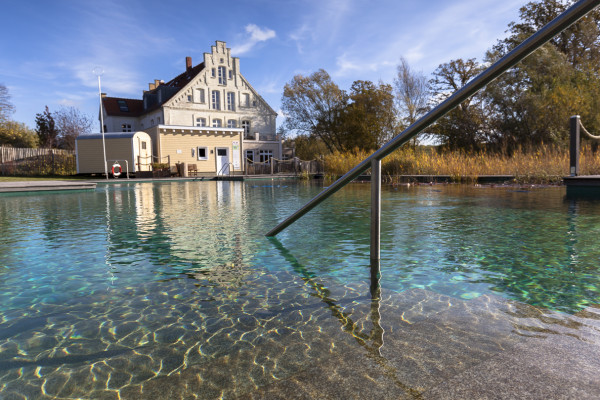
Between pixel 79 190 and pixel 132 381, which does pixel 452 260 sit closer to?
pixel 132 381

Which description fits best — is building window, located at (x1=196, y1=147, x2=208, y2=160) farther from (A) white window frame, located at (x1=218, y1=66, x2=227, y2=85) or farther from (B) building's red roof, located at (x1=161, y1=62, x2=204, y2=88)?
(B) building's red roof, located at (x1=161, y1=62, x2=204, y2=88)

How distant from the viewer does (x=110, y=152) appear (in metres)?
27.3

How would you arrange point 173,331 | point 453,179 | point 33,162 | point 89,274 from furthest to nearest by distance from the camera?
point 33,162
point 453,179
point 89,274
point 173,331

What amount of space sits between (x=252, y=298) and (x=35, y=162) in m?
32.8

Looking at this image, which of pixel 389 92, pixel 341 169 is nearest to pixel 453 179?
pixel 341 169

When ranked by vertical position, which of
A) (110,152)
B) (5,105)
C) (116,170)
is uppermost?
(5,105)

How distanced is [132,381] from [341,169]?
18446 millimetres

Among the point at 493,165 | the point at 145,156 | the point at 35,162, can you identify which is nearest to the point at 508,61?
the point at 493,165

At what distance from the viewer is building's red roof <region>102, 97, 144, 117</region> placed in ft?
127

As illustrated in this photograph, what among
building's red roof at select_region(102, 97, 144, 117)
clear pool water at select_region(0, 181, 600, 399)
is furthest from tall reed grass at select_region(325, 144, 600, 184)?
building's red roof at select_region(102, 97, 144, 117)

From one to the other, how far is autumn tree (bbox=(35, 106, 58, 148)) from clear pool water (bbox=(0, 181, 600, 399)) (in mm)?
38705

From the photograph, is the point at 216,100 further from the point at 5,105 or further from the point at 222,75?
the point at 5,105

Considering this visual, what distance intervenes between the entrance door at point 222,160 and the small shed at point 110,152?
671 cm

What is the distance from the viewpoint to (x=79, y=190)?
51.7 feet
